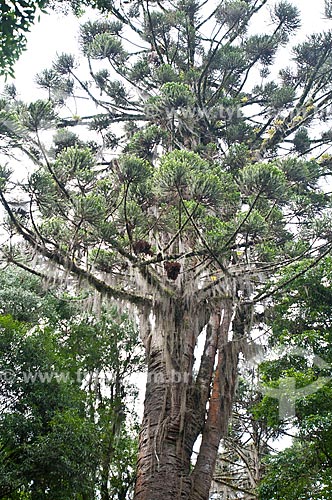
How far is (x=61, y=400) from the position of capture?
19.9 feet

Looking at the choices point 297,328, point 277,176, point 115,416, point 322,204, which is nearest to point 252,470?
point 115,416

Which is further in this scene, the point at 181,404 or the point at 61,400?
the point at 61,400

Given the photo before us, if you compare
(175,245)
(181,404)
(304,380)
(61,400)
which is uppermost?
(175,245)

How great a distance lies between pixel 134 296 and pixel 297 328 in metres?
1.97

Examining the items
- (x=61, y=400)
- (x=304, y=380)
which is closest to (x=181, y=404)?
(x=304, y=380)

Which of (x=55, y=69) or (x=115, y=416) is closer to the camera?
(x=115, y=416)

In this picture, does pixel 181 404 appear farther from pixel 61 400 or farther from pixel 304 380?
Answer: pixel 61 400

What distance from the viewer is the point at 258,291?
6.17 meters

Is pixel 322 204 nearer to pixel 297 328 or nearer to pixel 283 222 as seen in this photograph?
pixel 283 222

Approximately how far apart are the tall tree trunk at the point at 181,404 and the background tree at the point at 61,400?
854 mm

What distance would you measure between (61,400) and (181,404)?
5.92 feet

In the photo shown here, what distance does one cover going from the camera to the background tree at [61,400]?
5352 millimetres

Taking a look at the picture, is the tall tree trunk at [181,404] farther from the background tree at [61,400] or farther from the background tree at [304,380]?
the background tree at [61,400]

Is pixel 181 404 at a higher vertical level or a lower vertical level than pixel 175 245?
lower
